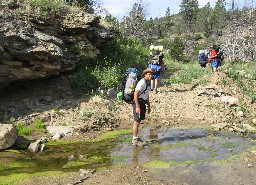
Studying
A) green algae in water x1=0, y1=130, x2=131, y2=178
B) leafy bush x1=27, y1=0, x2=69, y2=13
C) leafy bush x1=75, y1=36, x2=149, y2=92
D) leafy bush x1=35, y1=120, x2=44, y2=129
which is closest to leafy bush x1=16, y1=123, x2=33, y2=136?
leafy bush x1=35, y1=120, x2=44, y2=129

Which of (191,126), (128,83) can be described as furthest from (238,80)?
(128,83)

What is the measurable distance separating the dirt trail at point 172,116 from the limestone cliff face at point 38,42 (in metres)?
1.18

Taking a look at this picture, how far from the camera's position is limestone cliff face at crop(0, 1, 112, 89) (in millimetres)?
11586

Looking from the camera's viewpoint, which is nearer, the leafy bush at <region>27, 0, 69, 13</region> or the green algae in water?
the green algae in water

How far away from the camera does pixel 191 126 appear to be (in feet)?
36.8

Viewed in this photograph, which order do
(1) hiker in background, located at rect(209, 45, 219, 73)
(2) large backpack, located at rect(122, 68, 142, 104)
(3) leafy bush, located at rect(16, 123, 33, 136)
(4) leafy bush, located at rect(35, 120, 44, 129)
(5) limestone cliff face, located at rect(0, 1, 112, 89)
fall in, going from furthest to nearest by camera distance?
(1) hiker in background, located at rect(209, 45, 219, 73) < (5) limestone cliff face, located at rect(0, 1, 112, 89) < (4) leafy bush, located at rect(35, 120, 44, 129) < (3) leafy bush, located at rect(16, 123, 33, 136) < (2) large backpack, located at rect(122, 68, 142, 104)

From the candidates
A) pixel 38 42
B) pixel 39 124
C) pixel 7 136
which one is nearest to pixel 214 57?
pixel 38 42

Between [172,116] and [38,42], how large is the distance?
5724 millimetres

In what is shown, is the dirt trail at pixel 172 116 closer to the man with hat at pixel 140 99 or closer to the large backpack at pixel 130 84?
the man with hat at pixel 140 99

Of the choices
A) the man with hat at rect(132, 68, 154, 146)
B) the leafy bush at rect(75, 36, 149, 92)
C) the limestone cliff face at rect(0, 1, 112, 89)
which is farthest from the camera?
the leafy bush at rect(75, 36, 149, 92)

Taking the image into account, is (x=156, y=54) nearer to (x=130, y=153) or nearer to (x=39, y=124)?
(x=39, y=124)

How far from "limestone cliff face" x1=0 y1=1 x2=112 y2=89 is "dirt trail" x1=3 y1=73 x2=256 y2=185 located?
46.4 inches

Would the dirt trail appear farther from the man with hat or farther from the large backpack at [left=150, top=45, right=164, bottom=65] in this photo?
the man with hat

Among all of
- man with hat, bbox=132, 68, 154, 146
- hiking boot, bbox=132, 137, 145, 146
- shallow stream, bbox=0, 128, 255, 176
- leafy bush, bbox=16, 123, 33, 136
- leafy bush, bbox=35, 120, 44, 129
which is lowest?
shallow stream, bbox=0, 128, 255, 176
